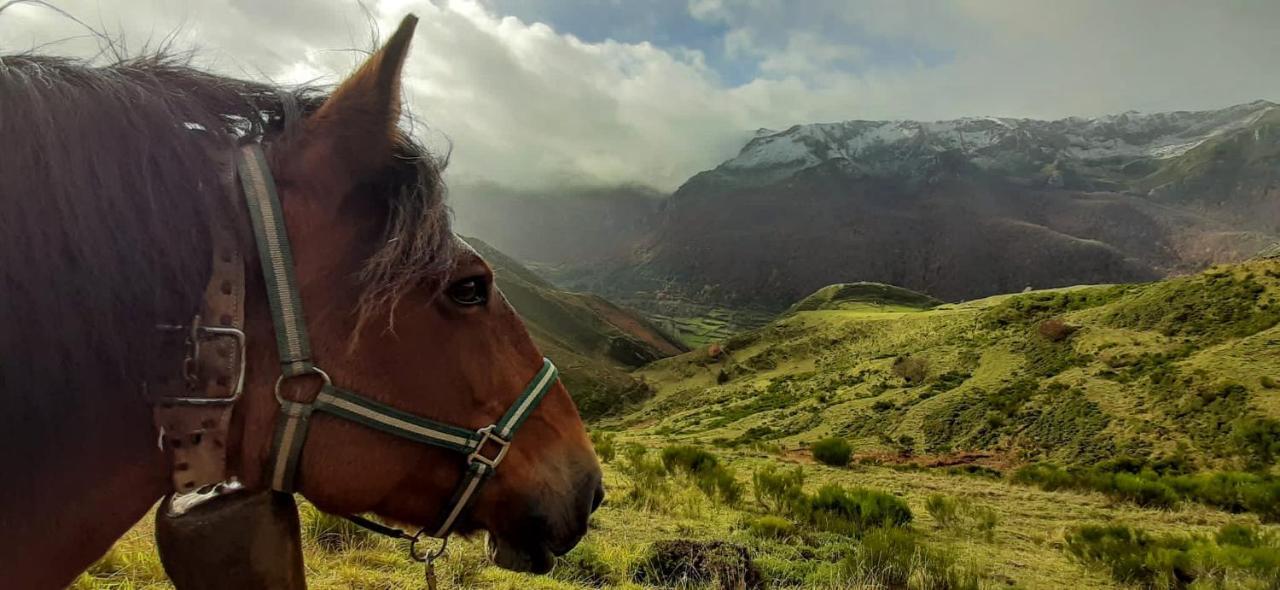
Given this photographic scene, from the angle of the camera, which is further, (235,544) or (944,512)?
(944,512)

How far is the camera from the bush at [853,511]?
8531mm

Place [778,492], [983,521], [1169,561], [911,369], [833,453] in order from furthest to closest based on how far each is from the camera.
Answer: [911,369], [833,453], [778,492], [983,521], [1169,561]

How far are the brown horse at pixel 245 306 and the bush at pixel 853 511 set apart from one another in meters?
8.09

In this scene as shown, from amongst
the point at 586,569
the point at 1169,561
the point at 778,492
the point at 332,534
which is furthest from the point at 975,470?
the point at 332,534

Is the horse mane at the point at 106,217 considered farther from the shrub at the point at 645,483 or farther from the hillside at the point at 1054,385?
the hillside at the point at 1054,385

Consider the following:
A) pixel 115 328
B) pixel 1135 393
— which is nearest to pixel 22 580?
pixel 115 328

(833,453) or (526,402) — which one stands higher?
(526,402)

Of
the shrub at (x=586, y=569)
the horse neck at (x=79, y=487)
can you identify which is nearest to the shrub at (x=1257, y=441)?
the shrub at (x=586, y=569)

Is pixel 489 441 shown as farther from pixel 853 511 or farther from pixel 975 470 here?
pixel 975 470

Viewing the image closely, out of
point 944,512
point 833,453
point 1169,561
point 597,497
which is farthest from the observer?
point 833,453

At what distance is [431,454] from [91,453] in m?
0.65

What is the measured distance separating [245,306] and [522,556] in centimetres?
96

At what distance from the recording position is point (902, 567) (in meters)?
6.04

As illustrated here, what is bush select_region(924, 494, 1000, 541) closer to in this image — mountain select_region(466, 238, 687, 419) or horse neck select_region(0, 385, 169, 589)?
horse neck select_region(0, 385, 169, 589)
